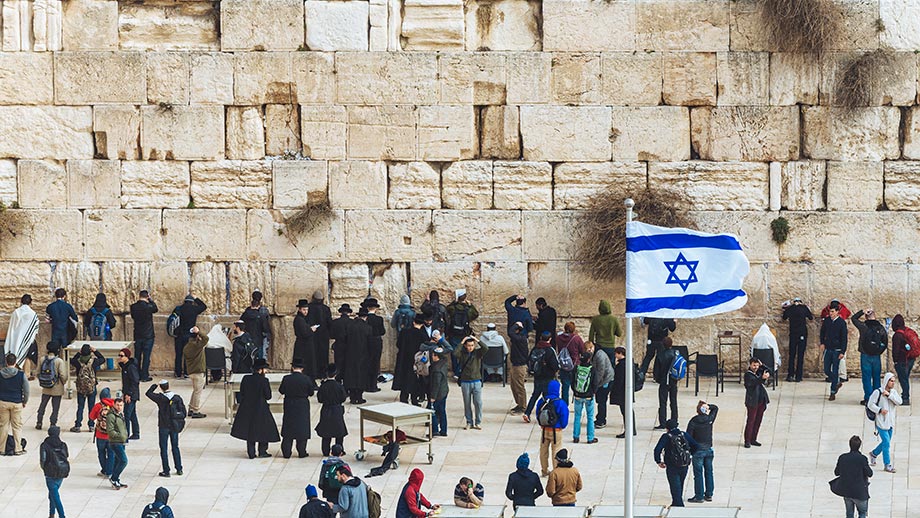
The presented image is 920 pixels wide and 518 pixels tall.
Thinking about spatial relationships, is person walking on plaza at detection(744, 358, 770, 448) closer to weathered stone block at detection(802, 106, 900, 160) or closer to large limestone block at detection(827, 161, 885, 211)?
large limestone block at detection(827, 161, 885, 211)

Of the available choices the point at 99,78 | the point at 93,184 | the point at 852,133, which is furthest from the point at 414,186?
the point at 852,133

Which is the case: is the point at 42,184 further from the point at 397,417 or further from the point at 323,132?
the point at 397,417

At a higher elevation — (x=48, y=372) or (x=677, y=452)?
(x=48, y=372)

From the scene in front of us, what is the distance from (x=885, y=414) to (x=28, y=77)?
1352 centimetres

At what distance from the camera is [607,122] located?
1054 inches

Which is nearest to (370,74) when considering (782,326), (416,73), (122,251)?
(416,73)

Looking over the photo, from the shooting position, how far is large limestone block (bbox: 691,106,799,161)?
2661cm

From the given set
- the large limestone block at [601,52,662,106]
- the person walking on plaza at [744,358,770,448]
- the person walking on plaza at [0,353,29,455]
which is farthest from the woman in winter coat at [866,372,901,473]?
the person walking on plaza at [0,353,29,455]

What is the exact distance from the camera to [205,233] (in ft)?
89.3

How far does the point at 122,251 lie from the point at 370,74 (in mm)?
4562

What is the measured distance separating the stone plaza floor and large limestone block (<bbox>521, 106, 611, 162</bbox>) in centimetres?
388

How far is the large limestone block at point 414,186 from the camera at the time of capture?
27062mm

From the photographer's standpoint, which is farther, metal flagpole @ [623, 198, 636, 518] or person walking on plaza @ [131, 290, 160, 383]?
person walking on plaza @ [131, 290, 160, 383]

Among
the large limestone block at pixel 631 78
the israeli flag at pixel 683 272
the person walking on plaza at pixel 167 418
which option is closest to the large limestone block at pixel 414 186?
the large limestone block at pixel 631 78
